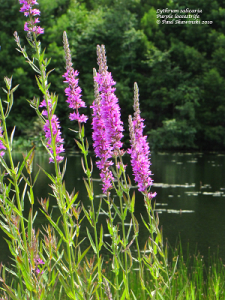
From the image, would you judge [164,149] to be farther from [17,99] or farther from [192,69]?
[17,99]

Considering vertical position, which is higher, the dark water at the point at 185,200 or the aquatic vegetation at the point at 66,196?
the aquatic vegetation at the point at 66,196

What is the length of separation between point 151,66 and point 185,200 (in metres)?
19.6

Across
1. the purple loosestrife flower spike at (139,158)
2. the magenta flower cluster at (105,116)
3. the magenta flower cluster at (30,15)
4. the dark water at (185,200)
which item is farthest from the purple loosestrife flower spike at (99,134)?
the dark water at (185,200)

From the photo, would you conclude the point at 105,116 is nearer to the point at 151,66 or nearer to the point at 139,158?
the point at 139,158

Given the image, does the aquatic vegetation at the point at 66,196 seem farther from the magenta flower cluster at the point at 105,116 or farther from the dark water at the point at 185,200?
the dark water at the point at 185,200

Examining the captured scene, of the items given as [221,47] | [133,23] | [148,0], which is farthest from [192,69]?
[148,0]

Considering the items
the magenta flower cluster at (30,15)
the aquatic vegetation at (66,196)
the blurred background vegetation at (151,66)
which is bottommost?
the aquatic vegetation at (66,196)

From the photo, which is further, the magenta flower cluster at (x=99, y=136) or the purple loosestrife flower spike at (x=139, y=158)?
the purple loosestrife flower spike at (x=139, y=158)

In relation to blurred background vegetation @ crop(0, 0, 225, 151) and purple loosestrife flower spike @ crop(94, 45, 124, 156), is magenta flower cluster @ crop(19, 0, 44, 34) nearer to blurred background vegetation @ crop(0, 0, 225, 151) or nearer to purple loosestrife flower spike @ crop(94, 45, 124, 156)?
purple loosestrife flower spike @ crop(94, 45, 124, 156)

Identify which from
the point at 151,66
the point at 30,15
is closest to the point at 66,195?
the point at 30,15

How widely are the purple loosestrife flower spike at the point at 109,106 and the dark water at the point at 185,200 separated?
5606 millimetres

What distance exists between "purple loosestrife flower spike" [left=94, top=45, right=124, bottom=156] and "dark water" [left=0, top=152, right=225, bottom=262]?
5.61m

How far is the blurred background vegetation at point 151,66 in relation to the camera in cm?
2914

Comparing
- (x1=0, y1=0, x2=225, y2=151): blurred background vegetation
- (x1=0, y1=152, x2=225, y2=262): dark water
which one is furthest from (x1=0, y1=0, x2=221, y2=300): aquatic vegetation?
(x1=0, y1=0, x2=225, y2=151): blurred background vegetation
